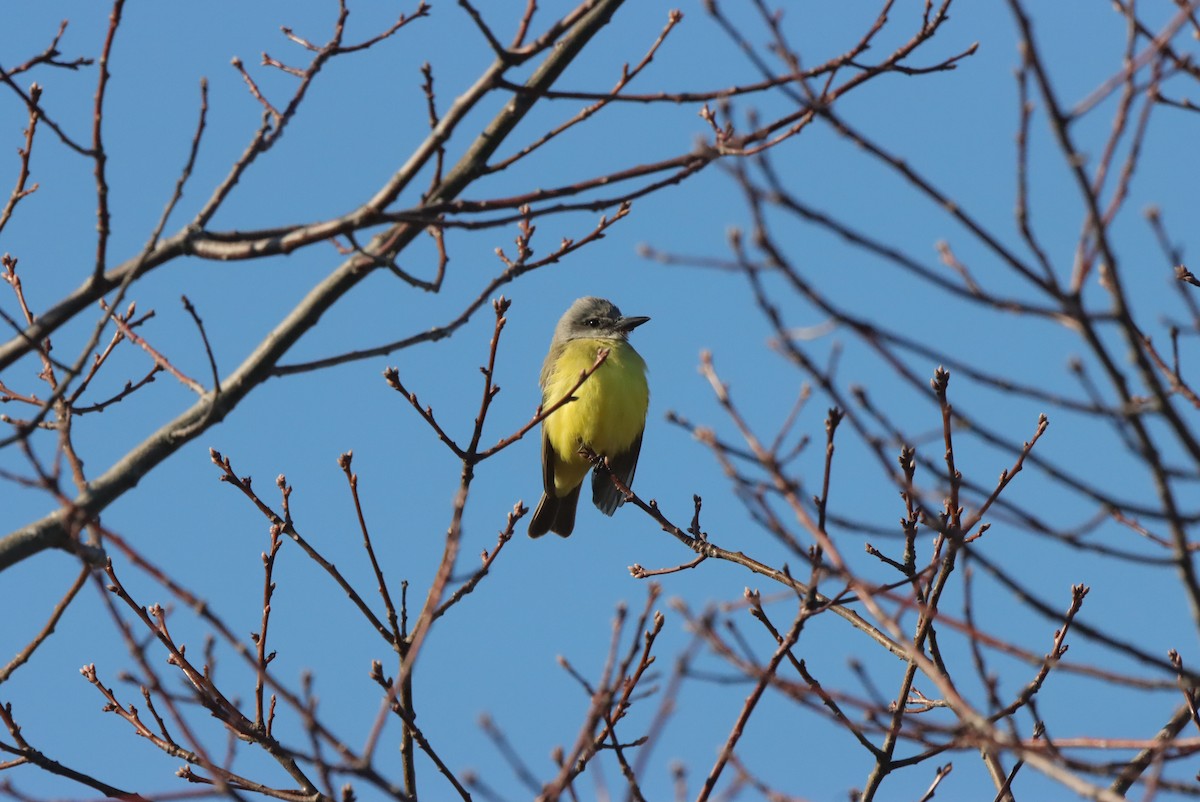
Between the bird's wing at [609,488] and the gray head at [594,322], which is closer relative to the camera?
the bird's wing at [609,488]

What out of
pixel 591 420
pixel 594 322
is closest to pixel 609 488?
pixel 591 420

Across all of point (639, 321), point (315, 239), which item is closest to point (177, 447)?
point (315, 239)

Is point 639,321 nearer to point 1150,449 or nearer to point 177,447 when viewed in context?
point 177,447

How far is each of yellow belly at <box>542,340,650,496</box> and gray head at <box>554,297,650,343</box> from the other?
0.38m

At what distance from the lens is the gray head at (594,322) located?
10.7m

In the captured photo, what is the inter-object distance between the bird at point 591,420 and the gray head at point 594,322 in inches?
0.4

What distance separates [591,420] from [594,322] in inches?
55.2

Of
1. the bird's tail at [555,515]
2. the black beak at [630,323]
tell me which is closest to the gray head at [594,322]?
the black beak at [630,323]

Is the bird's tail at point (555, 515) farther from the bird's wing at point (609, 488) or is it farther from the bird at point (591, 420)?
the bird's wing at point (609, 488)

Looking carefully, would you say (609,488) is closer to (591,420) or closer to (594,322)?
(591,420)

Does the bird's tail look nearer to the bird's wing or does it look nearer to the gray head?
the bird's wing

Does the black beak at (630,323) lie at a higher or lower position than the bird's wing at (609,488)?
higher

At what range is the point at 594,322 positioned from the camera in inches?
426

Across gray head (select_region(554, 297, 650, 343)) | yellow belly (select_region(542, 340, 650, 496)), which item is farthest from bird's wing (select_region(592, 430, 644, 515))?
gray head (select_region(554, 297, 650, 343))
